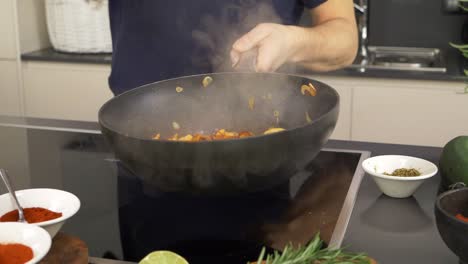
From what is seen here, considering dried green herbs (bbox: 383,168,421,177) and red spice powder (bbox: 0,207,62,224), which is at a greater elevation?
red spice powder (bbox: 0,207,62,224)

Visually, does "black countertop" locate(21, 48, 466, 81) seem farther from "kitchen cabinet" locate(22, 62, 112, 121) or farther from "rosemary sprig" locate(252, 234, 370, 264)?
"rosemary sprig" locate(252, 234, 370, 264)

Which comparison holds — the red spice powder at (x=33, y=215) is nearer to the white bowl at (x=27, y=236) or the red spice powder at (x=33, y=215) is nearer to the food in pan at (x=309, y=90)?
the white bowl at (x=27, y=236)

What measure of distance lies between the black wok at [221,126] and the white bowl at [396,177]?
0.14 m

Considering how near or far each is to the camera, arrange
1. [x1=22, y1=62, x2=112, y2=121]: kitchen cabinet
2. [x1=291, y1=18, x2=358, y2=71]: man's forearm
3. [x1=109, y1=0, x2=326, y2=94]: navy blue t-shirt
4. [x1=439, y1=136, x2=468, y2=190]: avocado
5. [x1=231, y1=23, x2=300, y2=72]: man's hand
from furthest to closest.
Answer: [x1=22, y1=62, x2=112, y2=121]: kitchen cabinet, [x1=109, y1=0, x2=326, y2=94]: navy blue t-shirt, [x1=291, y1=18, x2=358, y2=71]: man's forearm, [x1=231, y1=23, x2=300, y2=72]: man's hand, [x1=439, y1=136, x2=468, y2=190]: avocado

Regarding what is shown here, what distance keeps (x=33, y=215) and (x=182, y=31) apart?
82cm

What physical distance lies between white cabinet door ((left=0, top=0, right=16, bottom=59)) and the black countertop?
7 cm

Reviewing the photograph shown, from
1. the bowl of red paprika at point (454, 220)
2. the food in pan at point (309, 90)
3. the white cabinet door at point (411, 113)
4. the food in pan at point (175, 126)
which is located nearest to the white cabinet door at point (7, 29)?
the white cabinet door at point (411, 113)

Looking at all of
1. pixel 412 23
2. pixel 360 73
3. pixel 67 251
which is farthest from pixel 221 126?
pixel 412 23

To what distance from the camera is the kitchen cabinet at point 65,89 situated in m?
2.84

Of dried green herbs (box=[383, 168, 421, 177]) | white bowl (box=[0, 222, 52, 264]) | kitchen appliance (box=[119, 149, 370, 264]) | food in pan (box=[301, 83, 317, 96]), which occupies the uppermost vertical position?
food in pan (box=[301, 83, 317, 96])

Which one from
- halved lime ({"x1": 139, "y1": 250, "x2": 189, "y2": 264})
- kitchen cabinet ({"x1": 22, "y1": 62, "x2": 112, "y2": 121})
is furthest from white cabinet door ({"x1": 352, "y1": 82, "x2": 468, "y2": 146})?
halved lime ({"x1": 139, "y1": 250, "x2": 189, "y2": 264})

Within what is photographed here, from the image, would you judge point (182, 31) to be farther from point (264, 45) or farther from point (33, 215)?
point (33, 215)

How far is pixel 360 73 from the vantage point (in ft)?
8.15

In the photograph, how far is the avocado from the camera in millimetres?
1144
